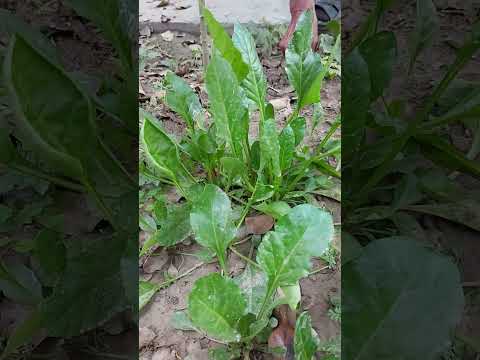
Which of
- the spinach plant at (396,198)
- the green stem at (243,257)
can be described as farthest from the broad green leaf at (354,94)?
the green stem at (243,257)

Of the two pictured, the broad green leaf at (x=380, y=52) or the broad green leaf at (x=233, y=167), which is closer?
the broad green leaf at (x=380, y=52)

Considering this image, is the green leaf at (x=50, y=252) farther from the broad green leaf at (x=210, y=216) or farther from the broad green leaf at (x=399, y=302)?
the broad green leaf at (x=399, y=302)

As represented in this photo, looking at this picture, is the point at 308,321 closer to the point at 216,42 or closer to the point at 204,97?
the point at 216,42

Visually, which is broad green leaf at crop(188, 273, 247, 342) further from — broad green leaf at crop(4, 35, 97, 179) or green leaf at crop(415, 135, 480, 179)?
green leaf at crop(415, 135, 480, 179)

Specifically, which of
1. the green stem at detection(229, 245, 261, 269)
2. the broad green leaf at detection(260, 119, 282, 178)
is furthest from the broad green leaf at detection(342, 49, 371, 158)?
the green stem at detection(229, 245, 261, 269)

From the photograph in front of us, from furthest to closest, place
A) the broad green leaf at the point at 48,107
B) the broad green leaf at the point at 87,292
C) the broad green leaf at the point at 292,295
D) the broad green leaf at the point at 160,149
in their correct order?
the broad green leaf at the point at 160,149 → the broad green leaf at the point at 292,295 → the broad green leaf at the point at 87,292 → the broad green leaf at the point at 48,107

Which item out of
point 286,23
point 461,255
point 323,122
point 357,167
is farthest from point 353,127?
point 286,23

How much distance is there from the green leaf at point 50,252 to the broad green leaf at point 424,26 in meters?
0.58

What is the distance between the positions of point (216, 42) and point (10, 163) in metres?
0.37

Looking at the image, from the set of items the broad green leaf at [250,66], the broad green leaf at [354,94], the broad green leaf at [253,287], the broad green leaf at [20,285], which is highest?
the broad green leaf at [354,94]

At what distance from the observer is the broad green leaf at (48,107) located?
354 millimetres

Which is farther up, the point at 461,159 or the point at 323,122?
the point at 461,159

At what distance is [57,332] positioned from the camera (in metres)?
0.49

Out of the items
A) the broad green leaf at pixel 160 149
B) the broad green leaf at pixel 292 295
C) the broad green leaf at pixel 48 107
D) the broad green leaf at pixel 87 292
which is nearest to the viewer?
the broad green leaf at pixel 48 107
